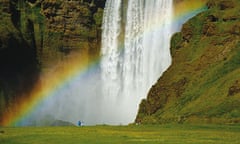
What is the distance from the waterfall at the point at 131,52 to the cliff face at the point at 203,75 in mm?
24471

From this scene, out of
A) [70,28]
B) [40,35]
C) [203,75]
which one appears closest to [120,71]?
[70,28]

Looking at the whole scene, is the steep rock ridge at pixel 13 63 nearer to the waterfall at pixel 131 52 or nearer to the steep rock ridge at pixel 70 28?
the steep rock ridge at pixel 70 28

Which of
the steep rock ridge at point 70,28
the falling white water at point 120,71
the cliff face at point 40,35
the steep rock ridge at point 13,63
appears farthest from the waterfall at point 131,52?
the steep rock ridge at point 13,63

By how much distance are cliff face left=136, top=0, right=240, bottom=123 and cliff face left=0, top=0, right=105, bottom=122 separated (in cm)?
6081

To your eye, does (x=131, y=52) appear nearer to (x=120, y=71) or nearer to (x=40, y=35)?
(x=120, y=71)

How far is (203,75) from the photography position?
274 ft

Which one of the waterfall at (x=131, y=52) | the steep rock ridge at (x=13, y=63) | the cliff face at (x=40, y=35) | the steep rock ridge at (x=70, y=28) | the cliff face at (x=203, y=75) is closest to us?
the cliff face at (x=203, y=75)

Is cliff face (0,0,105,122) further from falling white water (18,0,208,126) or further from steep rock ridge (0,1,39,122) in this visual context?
falling white water (18,0,208,126)

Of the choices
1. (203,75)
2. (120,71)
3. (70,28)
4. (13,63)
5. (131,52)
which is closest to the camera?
(203,75)

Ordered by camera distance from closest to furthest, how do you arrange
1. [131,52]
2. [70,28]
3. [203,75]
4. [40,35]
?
Answer: [203,75] → [131,52] → [70,28] → [40,35]

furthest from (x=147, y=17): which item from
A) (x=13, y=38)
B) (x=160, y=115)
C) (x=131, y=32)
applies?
(x=160, y=115)

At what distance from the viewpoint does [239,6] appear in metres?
91.4

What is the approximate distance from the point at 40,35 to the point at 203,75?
87321mm

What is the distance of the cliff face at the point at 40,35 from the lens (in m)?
149
